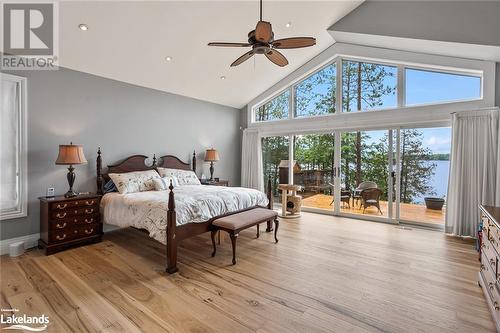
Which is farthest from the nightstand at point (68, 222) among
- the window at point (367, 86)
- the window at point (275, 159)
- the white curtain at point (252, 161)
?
the window at point (367, 86)

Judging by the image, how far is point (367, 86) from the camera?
5344mm

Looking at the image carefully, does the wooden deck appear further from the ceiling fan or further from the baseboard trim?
the baseboard trim

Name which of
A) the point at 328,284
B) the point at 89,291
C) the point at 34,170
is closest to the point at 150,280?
the point at 89,291

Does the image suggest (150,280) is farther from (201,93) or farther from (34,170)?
(201,93)

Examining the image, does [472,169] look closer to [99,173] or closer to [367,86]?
[367,86]

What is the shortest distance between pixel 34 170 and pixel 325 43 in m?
5.82

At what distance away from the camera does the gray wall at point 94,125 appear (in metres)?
3.67

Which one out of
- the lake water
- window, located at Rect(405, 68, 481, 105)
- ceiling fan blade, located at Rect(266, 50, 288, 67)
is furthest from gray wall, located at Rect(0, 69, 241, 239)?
the lake water

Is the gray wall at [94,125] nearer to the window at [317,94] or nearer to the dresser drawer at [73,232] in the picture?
the dresser drawer at [73,232]

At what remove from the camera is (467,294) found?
2.37m

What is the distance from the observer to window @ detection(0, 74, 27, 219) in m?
3.39

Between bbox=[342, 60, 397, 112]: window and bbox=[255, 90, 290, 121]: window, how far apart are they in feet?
4.84

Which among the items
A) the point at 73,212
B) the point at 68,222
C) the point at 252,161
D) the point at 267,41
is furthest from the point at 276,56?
the point at 252,161

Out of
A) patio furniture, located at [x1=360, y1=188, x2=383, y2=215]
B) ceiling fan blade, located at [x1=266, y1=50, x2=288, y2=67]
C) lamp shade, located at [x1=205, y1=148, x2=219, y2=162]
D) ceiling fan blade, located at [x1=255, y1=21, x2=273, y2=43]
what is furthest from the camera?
lamp shade, located at [x1=205, y1=148, x2=219, y2=162]
